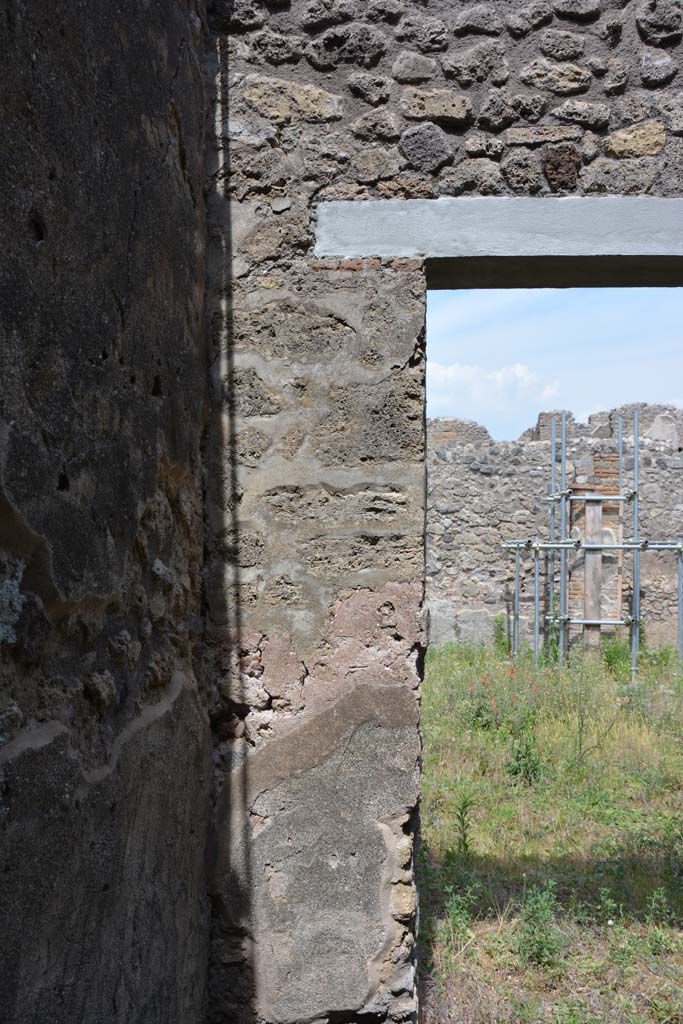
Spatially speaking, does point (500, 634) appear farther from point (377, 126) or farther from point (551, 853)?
point (377, 126)

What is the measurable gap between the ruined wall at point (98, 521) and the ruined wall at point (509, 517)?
8.60 m

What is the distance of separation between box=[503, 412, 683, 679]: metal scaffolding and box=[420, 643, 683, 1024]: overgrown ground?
203 cm

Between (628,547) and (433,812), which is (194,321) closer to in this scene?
(433,812)

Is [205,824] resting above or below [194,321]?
below

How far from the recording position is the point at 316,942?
7.91 feet

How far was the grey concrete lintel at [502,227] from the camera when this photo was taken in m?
2.54

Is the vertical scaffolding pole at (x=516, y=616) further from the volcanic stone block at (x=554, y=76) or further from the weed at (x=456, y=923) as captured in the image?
the volcanic stone block at (x=554, y=76)

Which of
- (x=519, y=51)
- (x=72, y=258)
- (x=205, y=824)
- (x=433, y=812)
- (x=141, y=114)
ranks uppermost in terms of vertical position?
(x=519, y=51)

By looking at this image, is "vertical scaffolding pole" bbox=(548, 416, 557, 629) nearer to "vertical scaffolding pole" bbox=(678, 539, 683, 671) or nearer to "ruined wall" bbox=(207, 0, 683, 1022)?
"vertical scaffolding pole" bbox=(678, 539, 683, 671)

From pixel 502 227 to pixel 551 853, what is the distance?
10.0ft

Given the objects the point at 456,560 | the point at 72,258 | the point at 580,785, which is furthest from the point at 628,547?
the point at 72,258

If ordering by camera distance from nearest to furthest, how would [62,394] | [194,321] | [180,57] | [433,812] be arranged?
[62,394], [180,57], [194,321], [433,812]

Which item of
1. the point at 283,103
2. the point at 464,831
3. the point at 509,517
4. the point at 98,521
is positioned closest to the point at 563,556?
the point at 509,517

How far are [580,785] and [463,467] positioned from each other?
625 cm
